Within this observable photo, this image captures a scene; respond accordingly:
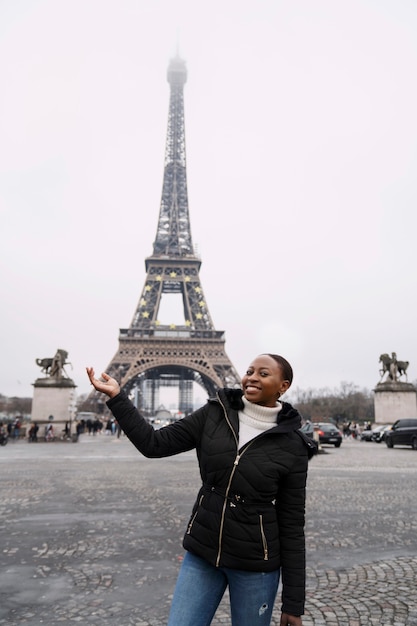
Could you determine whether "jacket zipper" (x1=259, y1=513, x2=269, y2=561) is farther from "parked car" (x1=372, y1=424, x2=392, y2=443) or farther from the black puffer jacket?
"parked car" (x1=372, y1=424, x2=392, y2=443)

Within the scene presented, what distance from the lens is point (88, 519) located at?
7.73 metres

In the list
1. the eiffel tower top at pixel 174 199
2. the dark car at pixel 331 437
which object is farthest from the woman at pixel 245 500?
the eiffel tower top at pixel 174 199

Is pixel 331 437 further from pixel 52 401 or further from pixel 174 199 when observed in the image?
pixel 174 199

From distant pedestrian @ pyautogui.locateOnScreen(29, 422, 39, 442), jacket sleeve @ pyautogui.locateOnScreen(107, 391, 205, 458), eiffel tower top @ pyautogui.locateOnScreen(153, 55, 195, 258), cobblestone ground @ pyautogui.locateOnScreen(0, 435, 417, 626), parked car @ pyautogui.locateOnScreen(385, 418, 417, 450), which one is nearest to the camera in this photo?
jacket sleeve @ pyautogui.locateOnScreen(107, 391, 205, 458)

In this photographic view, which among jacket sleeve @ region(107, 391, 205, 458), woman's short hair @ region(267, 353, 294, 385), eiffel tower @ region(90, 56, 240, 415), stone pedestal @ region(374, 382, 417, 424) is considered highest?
eiffel tower @ region(90, 56, 240, 415)

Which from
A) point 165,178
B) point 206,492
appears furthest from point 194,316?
point 206,492

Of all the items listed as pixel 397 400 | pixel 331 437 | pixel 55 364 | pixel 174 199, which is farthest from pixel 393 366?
pixel 174 199

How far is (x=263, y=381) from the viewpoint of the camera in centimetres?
279

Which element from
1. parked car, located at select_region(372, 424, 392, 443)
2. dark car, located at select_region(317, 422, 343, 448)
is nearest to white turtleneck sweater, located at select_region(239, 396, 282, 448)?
dark car, located at select_region(317, 422, 343, 448)

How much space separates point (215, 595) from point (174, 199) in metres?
78.2

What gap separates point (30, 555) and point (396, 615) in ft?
12.3

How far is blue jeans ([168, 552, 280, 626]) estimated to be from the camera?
2535mm

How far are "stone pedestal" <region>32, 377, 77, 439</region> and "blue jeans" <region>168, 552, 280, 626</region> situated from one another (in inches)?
1177

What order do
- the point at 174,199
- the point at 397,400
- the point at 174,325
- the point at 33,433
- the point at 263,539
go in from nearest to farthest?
1. the point at 263,539
2. the point at 33,433
3. the point at 397,400
4. the point at 174,325
5. the point at 174,199
